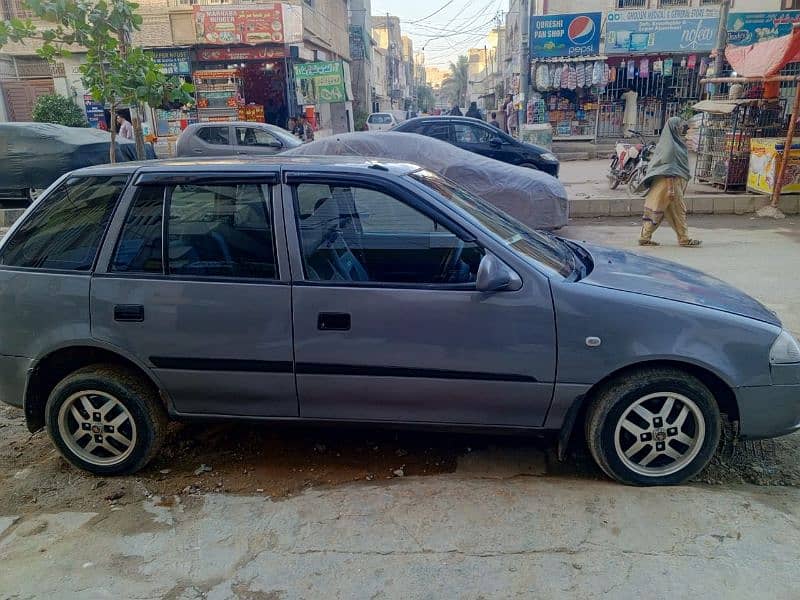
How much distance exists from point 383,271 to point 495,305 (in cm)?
66

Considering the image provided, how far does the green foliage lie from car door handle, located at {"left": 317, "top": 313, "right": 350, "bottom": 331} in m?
20.9

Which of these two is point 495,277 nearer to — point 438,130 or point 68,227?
point 68,227

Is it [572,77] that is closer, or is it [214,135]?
[214,135]

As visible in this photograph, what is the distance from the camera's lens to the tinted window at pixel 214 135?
14586 millimetres

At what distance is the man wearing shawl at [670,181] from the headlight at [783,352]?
5.95m

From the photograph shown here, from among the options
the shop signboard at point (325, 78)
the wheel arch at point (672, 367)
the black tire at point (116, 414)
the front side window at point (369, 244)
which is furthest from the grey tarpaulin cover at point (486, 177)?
the shop signboard at point (325, 78)

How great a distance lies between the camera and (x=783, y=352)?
305cm

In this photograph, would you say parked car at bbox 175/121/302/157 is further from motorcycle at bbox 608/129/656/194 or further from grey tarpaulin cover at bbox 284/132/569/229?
motorcycle at bbox 608/129/656/194

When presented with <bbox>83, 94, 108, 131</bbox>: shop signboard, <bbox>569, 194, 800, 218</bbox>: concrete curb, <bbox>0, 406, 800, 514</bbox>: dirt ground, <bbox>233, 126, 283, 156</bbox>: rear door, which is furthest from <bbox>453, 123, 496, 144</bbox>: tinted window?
<bbox>83, 94, 108, 131</bbox>: shop signboard

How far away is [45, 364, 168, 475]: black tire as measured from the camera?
132 inches

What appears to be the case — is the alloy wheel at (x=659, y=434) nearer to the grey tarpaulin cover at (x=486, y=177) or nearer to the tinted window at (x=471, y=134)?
the grey tarpaulin cover at (x=486, y=177)

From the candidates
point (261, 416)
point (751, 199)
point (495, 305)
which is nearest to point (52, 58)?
point (261, 416)

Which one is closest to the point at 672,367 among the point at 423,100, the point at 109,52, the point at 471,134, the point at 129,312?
the point at 129,312

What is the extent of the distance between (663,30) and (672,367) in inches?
940
